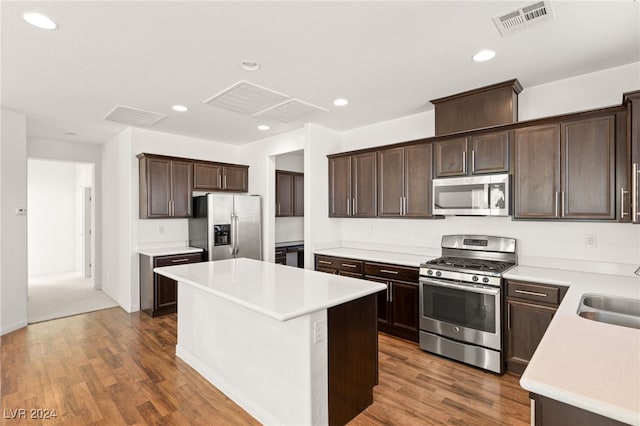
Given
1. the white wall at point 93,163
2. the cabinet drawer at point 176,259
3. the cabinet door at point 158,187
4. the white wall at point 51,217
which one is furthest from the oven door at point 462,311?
the white wall at point 51,217

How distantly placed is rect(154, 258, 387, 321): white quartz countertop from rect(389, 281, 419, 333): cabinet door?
4.07 ft

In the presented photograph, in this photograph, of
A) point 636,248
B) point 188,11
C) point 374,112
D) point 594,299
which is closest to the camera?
point 188,11

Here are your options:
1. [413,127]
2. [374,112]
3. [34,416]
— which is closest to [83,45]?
[34,416]

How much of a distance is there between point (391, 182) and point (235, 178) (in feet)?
9.48

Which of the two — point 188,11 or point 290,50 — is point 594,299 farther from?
point 188,11

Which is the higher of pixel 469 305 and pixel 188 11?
pixel 188 11

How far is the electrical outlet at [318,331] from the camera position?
1.99 meters

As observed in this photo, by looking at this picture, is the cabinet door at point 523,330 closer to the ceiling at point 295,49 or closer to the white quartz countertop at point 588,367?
the white quartz countertop at point 588,367

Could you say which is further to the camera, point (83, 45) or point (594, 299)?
point (83, 45)

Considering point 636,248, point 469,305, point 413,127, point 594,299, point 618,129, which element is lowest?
point 469,305

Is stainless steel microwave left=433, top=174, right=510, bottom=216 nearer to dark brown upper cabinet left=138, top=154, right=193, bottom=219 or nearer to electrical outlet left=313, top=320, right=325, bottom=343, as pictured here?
electrical outlet left=313, top=320, right=325, bottom=343

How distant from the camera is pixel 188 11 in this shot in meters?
2.02

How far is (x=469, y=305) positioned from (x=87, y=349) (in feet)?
12.9

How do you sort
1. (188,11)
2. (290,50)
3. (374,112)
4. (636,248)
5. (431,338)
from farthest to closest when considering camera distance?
(374,112)
(431,338)
(636,248)
(290,50)
(188,11)
